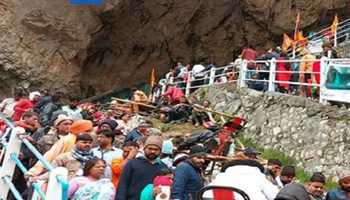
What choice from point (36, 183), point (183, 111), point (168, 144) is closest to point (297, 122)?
point (183, 111)

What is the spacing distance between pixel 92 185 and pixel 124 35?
76.0 ft

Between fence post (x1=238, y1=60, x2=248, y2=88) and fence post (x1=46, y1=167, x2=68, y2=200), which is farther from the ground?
Answer: fence post (x1=238, y1=60, x2=248, y2=88)

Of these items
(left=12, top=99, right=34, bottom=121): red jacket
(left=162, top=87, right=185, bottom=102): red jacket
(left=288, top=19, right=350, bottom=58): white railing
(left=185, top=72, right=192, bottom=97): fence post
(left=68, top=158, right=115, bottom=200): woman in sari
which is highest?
(left=288, top=19, right=350, bottom=58): white railing

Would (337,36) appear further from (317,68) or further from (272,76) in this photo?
(317,68)

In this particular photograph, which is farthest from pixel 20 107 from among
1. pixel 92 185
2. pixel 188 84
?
pixel 188 84

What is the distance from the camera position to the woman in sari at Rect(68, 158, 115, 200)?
5.24m

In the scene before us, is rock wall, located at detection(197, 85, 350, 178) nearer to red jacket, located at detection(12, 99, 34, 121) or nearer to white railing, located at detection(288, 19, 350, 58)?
red jacket, located at detection(12, 99, 34, 121)

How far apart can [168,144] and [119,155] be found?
0.91 meters

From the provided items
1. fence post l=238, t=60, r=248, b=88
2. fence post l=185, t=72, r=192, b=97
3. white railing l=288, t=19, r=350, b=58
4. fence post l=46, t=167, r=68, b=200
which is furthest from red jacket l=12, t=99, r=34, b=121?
white railing l=288, t=19, r=350, b=58

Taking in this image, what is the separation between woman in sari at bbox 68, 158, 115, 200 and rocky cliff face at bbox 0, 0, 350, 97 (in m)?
20.7

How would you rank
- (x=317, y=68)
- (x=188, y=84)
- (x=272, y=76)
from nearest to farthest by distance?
1. (x=317, y=68)
2. (x=272, y=76)
3. (x=188, y=84)

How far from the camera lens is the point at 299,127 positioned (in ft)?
41.3

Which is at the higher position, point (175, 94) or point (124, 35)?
point (124, 35)

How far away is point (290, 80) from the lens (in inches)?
582
